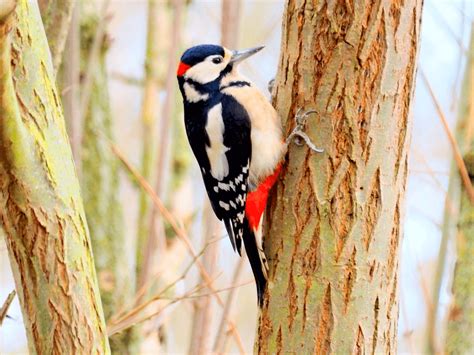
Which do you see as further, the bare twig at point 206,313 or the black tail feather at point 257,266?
the bare twig at point 206,313

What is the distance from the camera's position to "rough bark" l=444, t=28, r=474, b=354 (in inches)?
81.7

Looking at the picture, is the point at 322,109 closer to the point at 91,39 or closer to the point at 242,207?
the point at 242,207

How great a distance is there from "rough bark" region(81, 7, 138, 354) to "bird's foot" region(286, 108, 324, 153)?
1324 mm

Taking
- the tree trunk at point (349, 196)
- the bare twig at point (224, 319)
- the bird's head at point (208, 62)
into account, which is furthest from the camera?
the bird's head at point (208, 62)

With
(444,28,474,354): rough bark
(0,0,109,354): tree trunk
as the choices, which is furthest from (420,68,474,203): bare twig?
(0,0,109,354): tree trunk

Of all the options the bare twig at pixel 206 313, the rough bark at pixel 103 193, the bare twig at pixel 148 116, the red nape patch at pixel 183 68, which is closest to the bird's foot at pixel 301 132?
the bare twig at pixel 206 313

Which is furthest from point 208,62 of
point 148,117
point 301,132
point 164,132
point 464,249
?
point 464,249

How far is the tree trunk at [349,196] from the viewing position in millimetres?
1868

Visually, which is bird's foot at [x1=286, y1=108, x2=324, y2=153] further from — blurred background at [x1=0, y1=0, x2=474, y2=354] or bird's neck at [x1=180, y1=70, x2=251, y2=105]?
bird's neck at [x1=180, y1=70, x2=251, y2=105]

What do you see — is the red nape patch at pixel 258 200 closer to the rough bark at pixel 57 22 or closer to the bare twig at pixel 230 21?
the bare twig at pixel 230 21

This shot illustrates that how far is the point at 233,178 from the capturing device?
2.41m

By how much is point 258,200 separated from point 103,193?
1.21 meters

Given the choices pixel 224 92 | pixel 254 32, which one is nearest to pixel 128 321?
pixel 224 92

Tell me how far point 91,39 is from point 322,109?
1.64 meters
